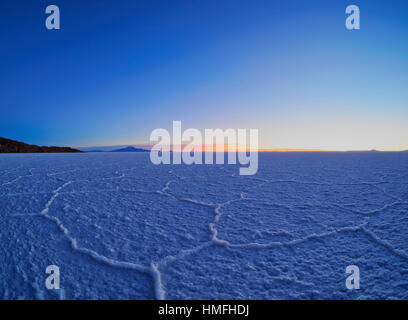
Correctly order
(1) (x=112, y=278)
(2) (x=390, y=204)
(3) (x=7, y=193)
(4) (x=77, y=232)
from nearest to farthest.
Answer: (1) (x=112, y=278) → (4) (x=77, y=232) → (2) (x=390, y=204) → (3) (x=7, y=193)

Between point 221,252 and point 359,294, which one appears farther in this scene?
point 221,252

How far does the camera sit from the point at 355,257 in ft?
4.09

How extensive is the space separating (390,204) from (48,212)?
12.0 feet

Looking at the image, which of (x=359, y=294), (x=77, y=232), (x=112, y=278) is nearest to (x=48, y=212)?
(x=77, y=232)

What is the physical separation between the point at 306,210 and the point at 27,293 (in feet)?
7.22

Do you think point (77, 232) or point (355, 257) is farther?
point (77, 232)
